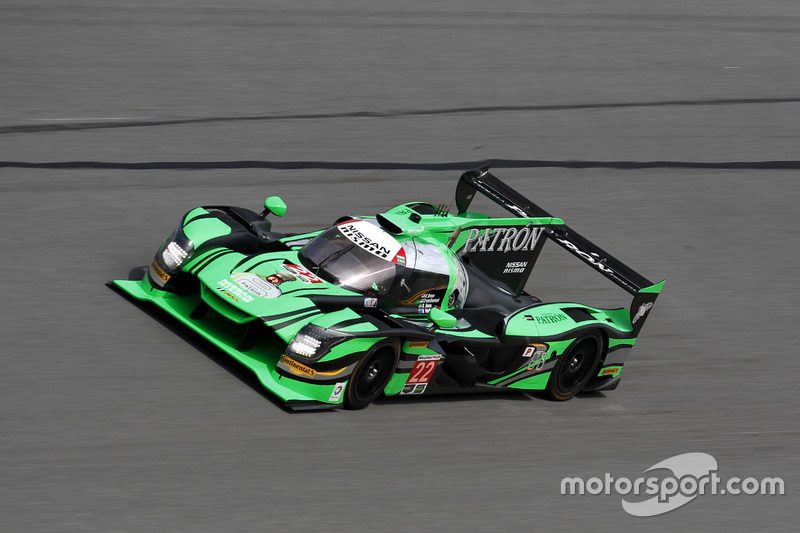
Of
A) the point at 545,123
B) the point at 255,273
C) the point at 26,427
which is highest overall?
the point at 545,123

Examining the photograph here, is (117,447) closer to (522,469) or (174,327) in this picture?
(174,327)

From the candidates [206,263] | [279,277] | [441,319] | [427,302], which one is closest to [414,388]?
[441,319]

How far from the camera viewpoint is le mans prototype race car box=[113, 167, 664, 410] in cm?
919

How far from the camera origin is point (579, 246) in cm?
1145

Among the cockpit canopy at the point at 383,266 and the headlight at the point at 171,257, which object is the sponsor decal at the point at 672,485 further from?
the headlight at the point at 171,257

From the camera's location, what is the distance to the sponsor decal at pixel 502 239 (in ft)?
37.8

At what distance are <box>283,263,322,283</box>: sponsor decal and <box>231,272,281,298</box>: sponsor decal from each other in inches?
13.0

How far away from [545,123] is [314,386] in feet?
30.2

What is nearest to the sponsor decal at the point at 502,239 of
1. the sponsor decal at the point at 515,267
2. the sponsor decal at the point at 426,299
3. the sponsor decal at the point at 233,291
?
the sponsor decal at the point at 515,267

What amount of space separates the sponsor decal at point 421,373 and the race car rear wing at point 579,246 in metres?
2.27

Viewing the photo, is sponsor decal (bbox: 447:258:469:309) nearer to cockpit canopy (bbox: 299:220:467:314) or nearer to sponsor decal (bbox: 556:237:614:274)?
cockpit canopy (bbox: 299:220:467:314)

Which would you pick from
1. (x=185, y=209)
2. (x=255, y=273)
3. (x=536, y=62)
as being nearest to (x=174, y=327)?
(x=255, y=273)

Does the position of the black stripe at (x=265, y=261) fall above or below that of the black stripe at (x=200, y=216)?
below

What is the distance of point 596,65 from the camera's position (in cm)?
1973
